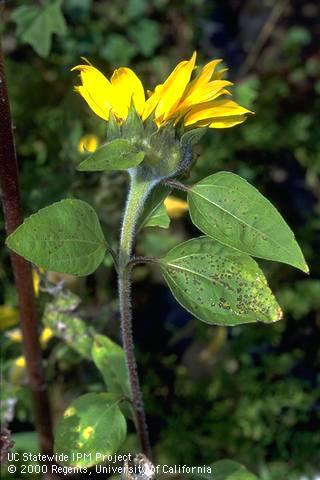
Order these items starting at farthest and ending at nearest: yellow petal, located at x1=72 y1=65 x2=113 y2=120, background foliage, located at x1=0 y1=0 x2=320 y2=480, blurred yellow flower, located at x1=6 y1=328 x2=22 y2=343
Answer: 1. background foliage, located at x1=0 y1=0 x2=320 y2=480
2. blurred yellow flower, located at x1=6 y1=328 x2=22 y2=343
3. yellow petal, located at x1=72 y1=65 x2=113 y2=120

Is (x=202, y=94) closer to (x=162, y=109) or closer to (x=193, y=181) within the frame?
(x=162, y=109)

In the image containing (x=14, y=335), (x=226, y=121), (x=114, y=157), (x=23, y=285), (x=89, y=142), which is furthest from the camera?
(x=89, y=142)

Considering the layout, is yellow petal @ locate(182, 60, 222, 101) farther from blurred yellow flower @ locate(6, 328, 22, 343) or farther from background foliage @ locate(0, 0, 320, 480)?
blurred yellow flower @ locate(6, 328, 22, 343)

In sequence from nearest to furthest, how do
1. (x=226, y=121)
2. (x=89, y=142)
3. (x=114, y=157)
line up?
1. (x=114, y=157)
2. (x=226, y=121)
3. (x=89, y=142)

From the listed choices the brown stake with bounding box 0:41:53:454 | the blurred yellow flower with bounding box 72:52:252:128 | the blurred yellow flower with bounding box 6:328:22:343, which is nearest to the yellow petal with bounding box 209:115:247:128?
the blurred yellow flower with bounding box 72:52:252:128

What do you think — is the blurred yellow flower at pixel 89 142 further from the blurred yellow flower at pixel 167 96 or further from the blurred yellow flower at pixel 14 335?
the blurred yellow flower at pixel 167 96

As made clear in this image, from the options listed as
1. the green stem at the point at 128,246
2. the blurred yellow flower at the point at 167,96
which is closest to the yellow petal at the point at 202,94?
the blurred yellow flower at the point at 167,96

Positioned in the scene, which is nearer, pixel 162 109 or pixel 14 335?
pixel 162 109

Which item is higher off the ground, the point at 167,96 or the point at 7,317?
the point at 167,96

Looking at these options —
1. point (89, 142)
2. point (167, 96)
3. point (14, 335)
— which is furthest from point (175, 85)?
point (89, 142)
